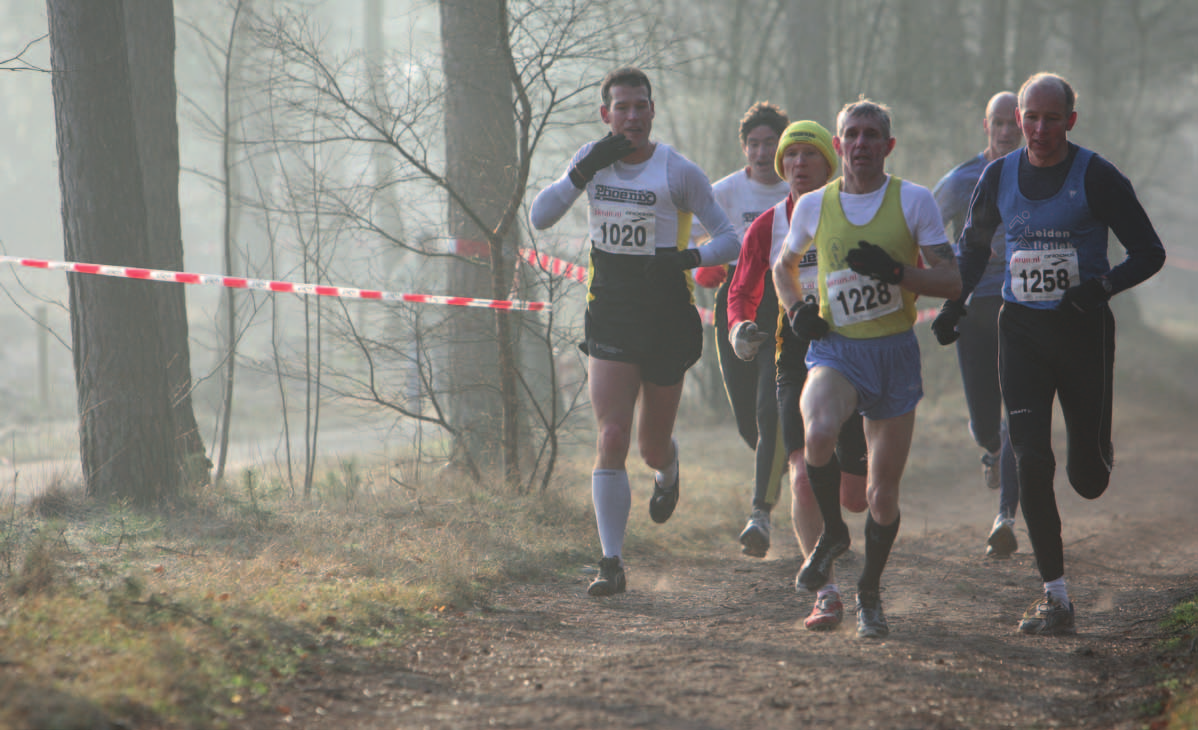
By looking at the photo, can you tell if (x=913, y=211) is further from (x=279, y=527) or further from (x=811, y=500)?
(x=279, y=527)

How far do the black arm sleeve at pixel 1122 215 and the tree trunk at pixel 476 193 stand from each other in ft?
13.1

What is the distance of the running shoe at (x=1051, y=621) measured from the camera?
458 cm

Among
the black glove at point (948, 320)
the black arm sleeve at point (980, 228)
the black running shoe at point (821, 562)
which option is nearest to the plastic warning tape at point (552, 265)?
the black arm sleeve at point (980, 228)

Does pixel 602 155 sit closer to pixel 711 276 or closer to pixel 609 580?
pixel 711 276

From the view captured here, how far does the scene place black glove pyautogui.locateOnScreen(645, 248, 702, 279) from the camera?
5426 mm

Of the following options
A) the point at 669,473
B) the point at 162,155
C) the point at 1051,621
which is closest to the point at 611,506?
the point at 669,473

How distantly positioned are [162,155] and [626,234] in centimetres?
445

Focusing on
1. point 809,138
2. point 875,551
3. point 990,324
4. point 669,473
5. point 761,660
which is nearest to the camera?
point 761,660

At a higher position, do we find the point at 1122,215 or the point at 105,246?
the point at 105,246

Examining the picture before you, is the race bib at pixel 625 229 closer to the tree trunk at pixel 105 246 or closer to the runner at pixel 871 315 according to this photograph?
the runner at pixel 871 315

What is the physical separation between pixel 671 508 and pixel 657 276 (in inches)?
62.1

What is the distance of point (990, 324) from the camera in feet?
21.5

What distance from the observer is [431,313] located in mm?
8062

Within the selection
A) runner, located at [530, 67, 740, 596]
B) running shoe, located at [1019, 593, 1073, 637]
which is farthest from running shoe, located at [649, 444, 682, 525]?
running shoe, located at [1019, 593, 1073, 637]
